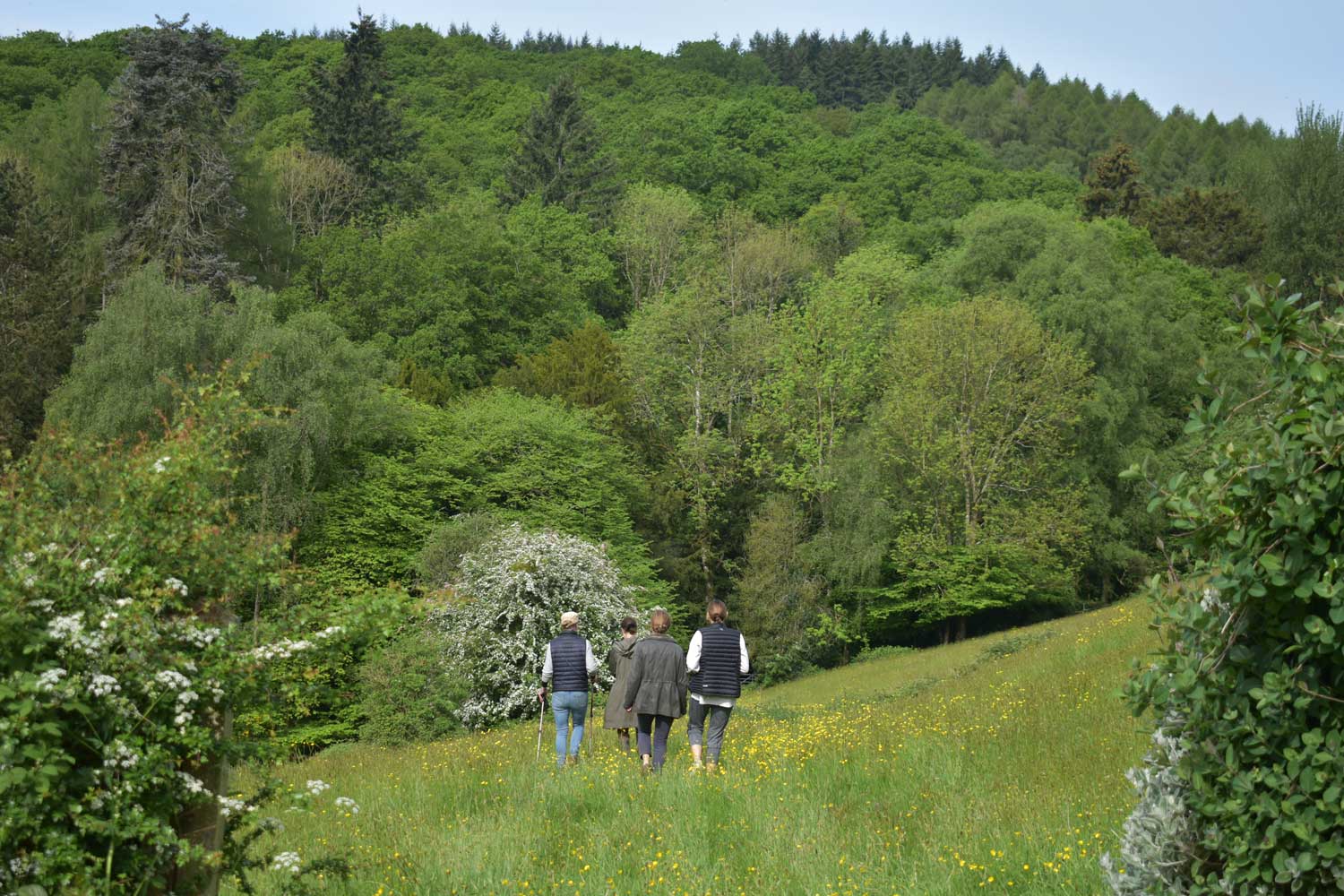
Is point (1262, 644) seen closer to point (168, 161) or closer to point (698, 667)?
point (698, 667)

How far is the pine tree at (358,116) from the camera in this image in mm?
65625

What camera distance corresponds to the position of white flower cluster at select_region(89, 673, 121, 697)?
5.09 m

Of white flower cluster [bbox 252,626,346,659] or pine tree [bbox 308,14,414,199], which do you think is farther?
pine tree [bbox 308,14,414,199]

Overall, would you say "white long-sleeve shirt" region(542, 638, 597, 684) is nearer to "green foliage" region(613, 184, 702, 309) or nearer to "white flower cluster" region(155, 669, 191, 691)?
"white flower cluster" region(155, 669, 191, 691)

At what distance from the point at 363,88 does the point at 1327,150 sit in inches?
2050

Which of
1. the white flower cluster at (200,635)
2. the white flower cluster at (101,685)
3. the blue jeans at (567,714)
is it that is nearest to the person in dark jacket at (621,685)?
the blue jeans at (567,714)

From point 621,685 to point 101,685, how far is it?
27.9 ft

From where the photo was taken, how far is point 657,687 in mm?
12328

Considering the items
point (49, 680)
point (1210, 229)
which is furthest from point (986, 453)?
point (49, 680)

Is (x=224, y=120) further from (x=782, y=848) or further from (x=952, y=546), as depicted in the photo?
(x=782, y=848)

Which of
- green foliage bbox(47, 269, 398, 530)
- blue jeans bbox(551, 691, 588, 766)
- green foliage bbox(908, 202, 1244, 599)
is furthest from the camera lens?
green foliage bbox(908, 202, 1244, 599)

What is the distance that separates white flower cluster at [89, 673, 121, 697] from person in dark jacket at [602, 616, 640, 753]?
Answer: 25.6 feet

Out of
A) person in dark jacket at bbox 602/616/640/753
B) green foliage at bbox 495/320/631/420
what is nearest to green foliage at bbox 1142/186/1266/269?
green foliage at bbox 495/320/631/420

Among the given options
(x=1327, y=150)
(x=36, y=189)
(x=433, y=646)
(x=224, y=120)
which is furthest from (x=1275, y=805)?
(x=1327, y=150)
